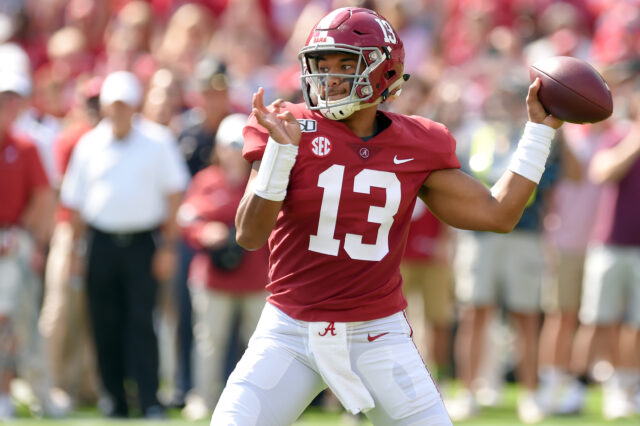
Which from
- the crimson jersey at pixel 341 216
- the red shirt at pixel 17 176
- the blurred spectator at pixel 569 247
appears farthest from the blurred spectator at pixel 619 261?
the crimson jersey at pixel 341 216

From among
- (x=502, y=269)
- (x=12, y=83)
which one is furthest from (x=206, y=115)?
(x=502, y=269)

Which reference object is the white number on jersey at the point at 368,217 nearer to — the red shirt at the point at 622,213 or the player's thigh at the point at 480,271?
the player's thigh at the point at 480,271

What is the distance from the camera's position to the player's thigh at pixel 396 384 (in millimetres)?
3787

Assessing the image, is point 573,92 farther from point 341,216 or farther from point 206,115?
point 206,115

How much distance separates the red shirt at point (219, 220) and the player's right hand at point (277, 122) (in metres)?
3.67

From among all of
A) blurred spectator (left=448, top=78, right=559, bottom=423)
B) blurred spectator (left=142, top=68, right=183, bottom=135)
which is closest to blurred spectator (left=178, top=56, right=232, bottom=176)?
blurred spectator (left=142, top=68, right=183, bottom=135)

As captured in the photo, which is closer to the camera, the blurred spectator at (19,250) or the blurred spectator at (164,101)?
the blurred spectator at (19,250)

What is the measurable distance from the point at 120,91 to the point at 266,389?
3.96 m

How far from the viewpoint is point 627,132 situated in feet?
25.7

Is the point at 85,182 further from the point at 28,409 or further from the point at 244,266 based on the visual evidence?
the point at 28,409

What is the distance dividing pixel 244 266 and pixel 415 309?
6.32 feet

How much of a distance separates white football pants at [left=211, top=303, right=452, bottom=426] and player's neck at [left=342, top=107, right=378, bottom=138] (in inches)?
25.7

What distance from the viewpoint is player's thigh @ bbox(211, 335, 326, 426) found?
368 cm

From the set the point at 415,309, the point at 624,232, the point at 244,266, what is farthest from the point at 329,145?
the point at 415,309
